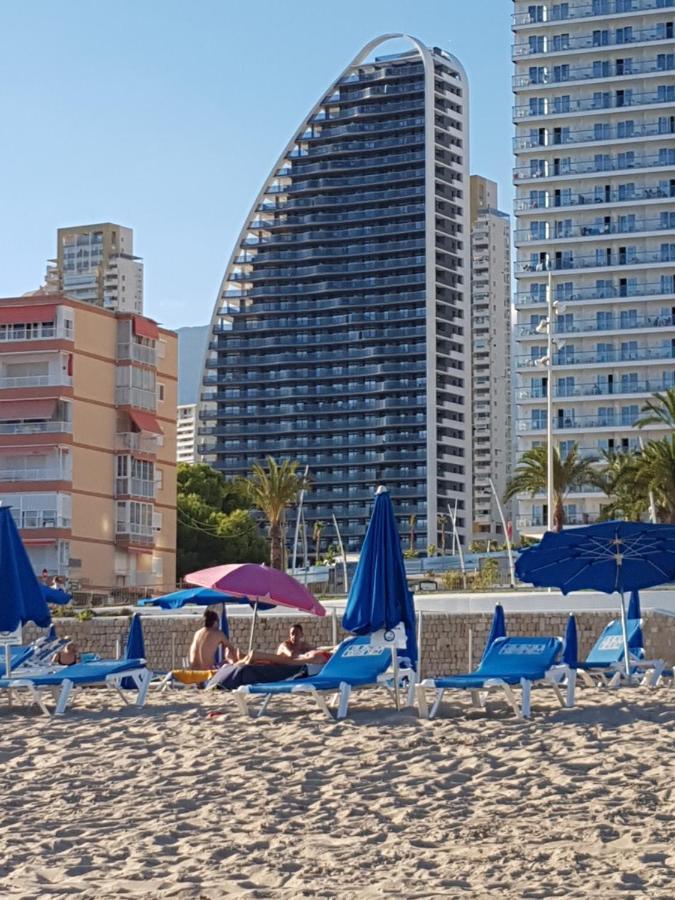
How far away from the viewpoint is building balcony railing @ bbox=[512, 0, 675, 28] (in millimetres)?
85938

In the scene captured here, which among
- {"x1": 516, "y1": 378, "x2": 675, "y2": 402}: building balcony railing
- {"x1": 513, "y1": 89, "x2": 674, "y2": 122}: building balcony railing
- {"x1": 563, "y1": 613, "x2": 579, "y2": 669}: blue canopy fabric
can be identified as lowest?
{"x1": 563, "y1": 613, "x2": 579, "y2": 669}: blue canopy fabric

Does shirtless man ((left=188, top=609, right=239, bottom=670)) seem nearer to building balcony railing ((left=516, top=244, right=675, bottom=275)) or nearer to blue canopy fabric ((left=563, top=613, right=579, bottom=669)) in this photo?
blue canopy fabric ((left=563, top=613, right=579, bottom=669))

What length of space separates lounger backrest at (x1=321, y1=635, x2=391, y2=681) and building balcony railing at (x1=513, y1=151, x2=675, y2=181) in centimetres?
7316

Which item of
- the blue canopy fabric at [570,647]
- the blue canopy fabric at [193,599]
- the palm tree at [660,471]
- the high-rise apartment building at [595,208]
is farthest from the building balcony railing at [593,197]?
the blue canopy fabric at [570,647]

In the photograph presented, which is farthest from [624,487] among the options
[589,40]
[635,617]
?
[635,617]

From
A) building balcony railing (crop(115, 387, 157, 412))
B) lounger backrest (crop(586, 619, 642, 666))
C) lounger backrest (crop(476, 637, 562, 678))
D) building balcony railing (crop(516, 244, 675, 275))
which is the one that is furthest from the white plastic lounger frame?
building balcony railing (crop(516, 244, 675, 275))

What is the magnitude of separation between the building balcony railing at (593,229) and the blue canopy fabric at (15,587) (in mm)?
69500

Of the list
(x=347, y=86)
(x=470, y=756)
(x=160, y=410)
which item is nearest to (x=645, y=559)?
(x=470, y=756)

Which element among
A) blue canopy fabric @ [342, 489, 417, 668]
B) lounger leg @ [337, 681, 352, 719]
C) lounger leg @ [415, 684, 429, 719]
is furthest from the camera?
blue canopy fabric @ [342, 489, 417, 668]

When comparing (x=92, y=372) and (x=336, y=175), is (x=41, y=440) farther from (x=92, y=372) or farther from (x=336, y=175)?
(x=336, y=175)

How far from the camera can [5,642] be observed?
701 inches

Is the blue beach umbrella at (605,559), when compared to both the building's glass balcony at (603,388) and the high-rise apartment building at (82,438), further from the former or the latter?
the building's glass balcony at (603,388)

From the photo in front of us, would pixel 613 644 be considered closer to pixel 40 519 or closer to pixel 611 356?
pixel 40 519

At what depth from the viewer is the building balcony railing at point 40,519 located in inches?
2372
